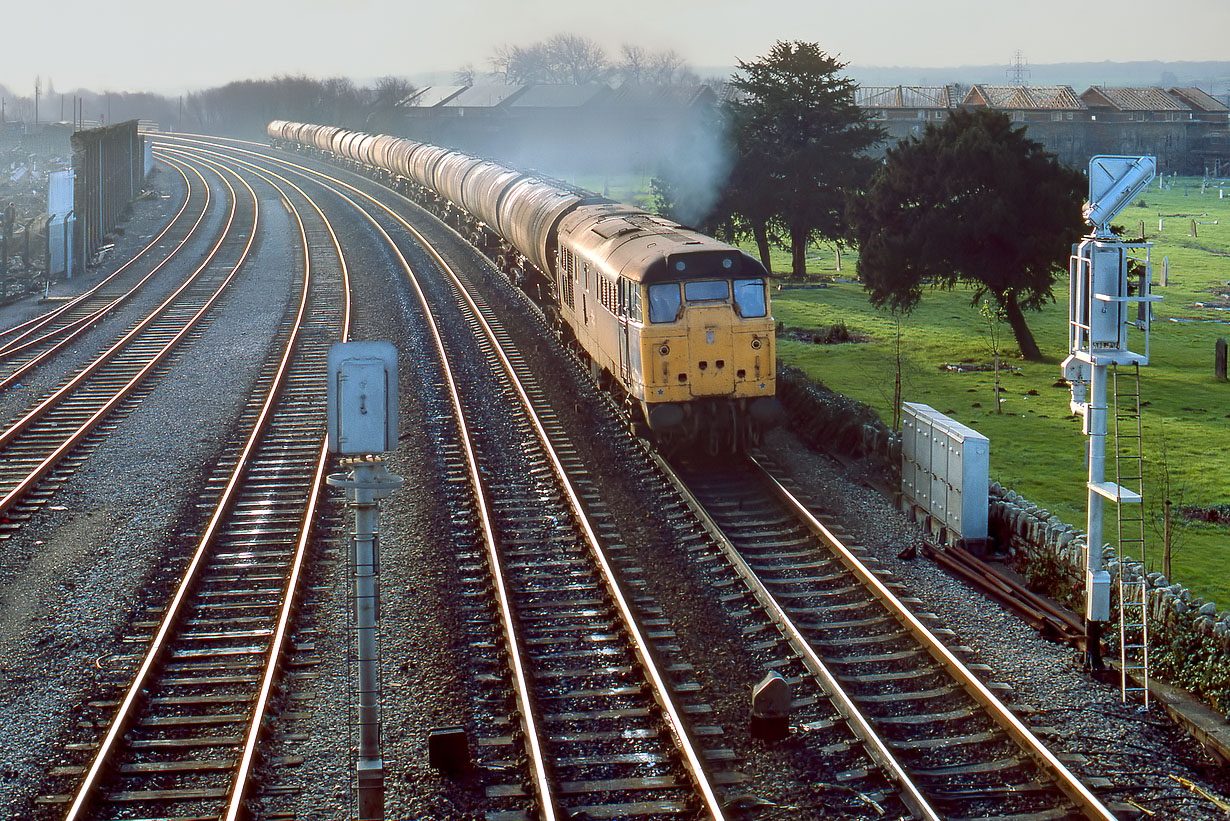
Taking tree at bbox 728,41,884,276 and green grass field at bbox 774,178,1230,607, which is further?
tree at bbox 728,41,884,276

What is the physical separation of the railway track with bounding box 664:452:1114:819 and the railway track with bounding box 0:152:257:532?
8892 mm

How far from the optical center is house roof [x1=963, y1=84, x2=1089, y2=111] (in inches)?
3819

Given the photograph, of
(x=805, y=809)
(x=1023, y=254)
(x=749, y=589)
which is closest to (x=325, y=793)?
(x=805, y=809)

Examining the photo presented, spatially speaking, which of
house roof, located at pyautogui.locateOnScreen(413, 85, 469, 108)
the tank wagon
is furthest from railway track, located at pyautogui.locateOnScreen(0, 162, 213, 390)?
house roof, located at pyautogui.locateOnScreen(413, 85, 469, 108)

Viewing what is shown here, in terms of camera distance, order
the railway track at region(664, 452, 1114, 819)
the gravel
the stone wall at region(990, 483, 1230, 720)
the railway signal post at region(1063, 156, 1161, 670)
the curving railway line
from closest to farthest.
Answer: the railway track at region(664, 452, 1114, 819)
the curving railway line
the gravel
the stone wall at region(990, 483, 1230, 720)
the railway signal post at region(1063, 156, 1161, 670)

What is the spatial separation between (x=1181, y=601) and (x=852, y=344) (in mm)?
19428

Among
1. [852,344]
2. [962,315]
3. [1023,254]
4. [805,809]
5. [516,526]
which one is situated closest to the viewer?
[805,809]

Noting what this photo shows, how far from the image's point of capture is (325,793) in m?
9.29

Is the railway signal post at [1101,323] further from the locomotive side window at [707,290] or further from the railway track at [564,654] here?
the locomotive side window at [707,290]

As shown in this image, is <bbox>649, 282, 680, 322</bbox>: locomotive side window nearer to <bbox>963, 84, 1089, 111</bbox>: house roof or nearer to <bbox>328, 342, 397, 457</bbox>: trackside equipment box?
<bbox>328, 342, 397, 457</bbox>: trackside equipment box

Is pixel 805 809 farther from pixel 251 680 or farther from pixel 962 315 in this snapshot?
pixel 962 315

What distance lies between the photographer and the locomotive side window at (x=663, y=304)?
17578mm

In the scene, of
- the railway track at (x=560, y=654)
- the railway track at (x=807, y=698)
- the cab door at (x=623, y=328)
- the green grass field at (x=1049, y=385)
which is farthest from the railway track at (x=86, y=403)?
the green grass field at (x=1049, y=385)

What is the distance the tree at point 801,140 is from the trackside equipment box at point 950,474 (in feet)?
83.7
